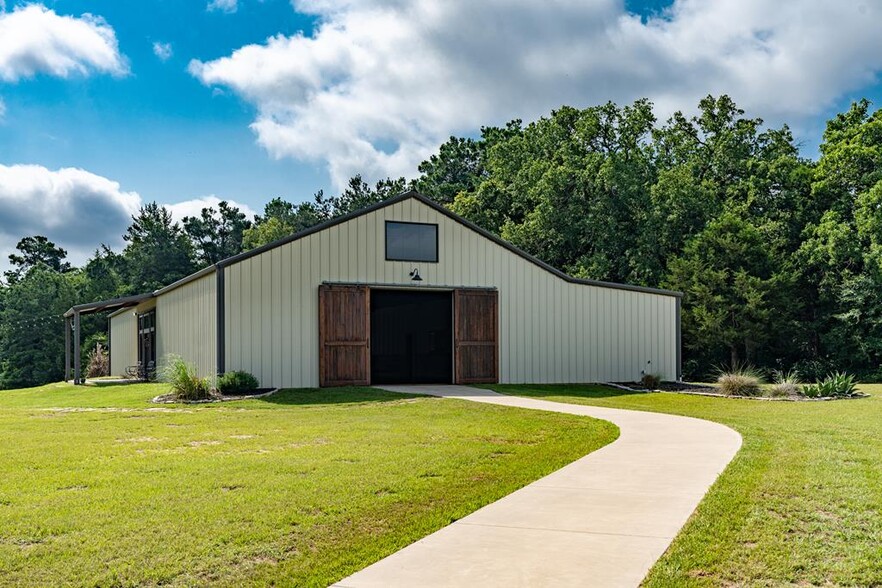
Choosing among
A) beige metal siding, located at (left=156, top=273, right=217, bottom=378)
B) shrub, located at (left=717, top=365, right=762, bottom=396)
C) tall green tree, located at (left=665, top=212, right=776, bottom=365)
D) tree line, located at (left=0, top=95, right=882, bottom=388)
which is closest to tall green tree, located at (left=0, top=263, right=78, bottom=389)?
tree line, located at (left=0, top=95, right=882, bottom=388)

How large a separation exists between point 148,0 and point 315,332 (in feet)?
26.2

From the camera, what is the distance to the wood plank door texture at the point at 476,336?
63.3 ft

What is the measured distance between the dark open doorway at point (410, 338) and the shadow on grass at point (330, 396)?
5450 millimetres

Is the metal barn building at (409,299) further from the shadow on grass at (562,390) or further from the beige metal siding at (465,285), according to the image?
the shadow on grass at (562,390)

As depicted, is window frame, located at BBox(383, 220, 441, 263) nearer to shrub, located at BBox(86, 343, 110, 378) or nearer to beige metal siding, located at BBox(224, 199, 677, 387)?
beige metal siding, located at BBox(224, 199, 677, 387)

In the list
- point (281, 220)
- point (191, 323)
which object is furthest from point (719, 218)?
point (281, 220)

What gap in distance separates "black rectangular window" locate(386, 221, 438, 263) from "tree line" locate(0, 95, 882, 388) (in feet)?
46.1

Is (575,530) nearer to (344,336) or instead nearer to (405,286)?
(344,336)

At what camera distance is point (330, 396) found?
15.6 m

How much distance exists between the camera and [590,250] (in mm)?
34156

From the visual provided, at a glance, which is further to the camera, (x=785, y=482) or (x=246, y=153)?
(x=246, y=153)

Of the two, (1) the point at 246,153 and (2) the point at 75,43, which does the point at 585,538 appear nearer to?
(2) the point at 75,43

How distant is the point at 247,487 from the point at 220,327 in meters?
11.1

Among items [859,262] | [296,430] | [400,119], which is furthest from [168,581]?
[859,262]
